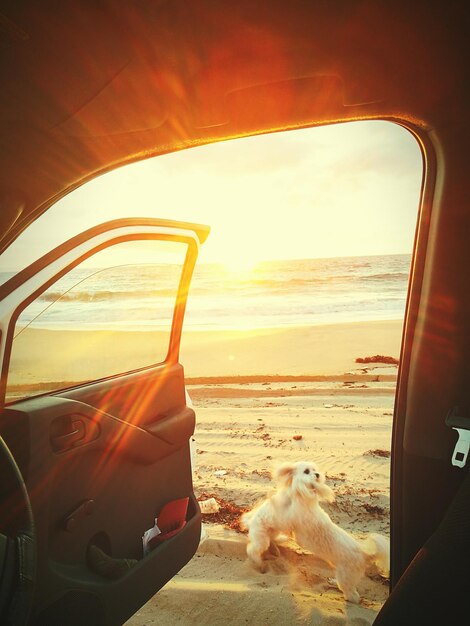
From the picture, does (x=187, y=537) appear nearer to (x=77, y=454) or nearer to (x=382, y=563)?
(x=77, y=454)

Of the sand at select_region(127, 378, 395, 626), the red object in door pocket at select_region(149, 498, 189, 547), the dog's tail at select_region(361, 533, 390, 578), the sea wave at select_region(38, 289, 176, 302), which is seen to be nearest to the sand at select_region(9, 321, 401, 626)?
the sand at select_region(127, 378, 395, 626)

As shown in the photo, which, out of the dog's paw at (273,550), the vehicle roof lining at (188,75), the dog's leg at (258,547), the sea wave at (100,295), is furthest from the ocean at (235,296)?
the dog's paw at (273,550)

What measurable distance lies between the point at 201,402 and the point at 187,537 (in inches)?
191

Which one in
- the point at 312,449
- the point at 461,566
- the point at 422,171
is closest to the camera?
the point at 461,566

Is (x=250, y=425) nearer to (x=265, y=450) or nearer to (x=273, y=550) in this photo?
(x=265, y=450)

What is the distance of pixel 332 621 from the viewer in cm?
257

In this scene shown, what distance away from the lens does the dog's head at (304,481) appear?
10.4 feet

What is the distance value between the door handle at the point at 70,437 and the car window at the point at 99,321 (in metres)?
0.27

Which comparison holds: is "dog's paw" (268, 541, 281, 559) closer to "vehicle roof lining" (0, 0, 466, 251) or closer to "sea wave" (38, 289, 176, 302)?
"sea wave" (38, 289, 176, 302)

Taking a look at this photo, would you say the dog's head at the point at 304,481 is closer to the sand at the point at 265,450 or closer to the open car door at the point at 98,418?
the sand at the point at 265,450

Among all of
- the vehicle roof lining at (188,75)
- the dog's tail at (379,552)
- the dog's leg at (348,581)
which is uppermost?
the vehicle roof lining at (188,75)

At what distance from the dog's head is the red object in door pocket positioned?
853 millimetres

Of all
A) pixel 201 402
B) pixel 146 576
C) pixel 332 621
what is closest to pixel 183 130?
pixel 146 576

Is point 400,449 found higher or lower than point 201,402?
higher
